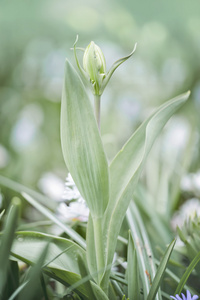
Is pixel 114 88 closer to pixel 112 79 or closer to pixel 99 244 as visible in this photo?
pixel 112 79

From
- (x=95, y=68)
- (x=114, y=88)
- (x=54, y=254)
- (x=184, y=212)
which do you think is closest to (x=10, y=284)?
(x=54, y=254)

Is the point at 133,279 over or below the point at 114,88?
below

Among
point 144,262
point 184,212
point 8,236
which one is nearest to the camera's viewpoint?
point 8,236

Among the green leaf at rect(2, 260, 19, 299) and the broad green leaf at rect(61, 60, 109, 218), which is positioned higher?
the broad green leaf at rect(61, 60, 109, 218)

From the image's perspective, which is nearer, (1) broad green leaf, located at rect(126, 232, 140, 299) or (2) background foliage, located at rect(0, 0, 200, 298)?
(1) broad green leaf, located at rect(126, 232, 140, 299)

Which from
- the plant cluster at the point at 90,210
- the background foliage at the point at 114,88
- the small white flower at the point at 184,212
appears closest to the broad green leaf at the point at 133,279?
the plant cluster at the point at 90,210

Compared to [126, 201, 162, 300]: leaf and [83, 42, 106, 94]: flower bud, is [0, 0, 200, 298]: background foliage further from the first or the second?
[83, 42, 106, 94]: flower bud

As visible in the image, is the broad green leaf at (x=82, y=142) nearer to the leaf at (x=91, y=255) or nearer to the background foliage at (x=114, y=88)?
the leaf at (x=91, y=255)

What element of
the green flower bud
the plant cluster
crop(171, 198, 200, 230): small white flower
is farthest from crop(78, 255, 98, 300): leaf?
crop(171, 198, 200, 230): small white flower
